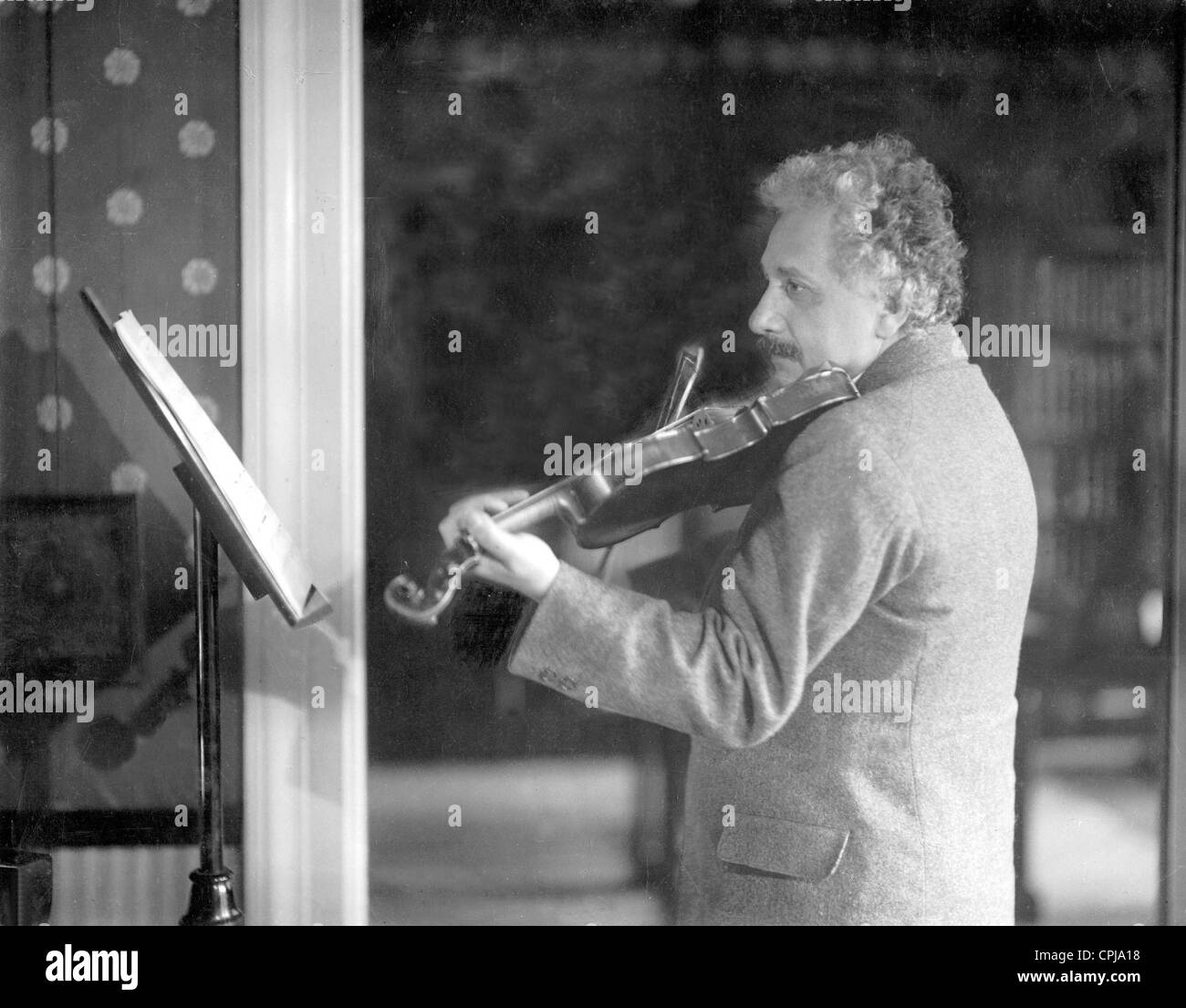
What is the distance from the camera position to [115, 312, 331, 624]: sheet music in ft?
5.41

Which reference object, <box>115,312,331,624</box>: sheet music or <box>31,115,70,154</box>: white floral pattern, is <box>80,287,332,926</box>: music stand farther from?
<box>31,115,70,154</box>: white floral pattern

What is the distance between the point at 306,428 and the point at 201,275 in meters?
0.34

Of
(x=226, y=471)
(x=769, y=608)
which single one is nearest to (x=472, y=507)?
(x=226, y=471)

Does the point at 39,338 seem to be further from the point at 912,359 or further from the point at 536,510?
the point at 912,359

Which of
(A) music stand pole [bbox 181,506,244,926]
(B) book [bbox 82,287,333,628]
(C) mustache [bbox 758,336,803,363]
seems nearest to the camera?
(B) book [bbox 82,287,333,628]

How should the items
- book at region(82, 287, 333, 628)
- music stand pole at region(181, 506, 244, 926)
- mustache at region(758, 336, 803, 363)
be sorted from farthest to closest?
1. mustache at region(758, 336, 803, 363)
2. music stand pole at region(181, 506, 244, 926)
3. book at region(82, 287, 333, 628)

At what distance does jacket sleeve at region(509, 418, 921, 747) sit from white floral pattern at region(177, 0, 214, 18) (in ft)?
4.00

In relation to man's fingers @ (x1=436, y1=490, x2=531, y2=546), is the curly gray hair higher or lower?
higher

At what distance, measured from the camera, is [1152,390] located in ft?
6.62

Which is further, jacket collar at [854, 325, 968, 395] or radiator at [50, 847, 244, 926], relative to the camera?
radiator at [50, 847, 244, 926]

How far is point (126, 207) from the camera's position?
77.4 inches

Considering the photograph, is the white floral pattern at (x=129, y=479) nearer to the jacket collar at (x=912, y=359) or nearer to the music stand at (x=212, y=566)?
the music stand at (x=212, y=566)

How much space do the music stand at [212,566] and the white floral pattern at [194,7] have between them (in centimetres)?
54

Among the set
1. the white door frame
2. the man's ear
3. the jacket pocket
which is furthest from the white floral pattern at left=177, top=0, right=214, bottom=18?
the jacket pocket
